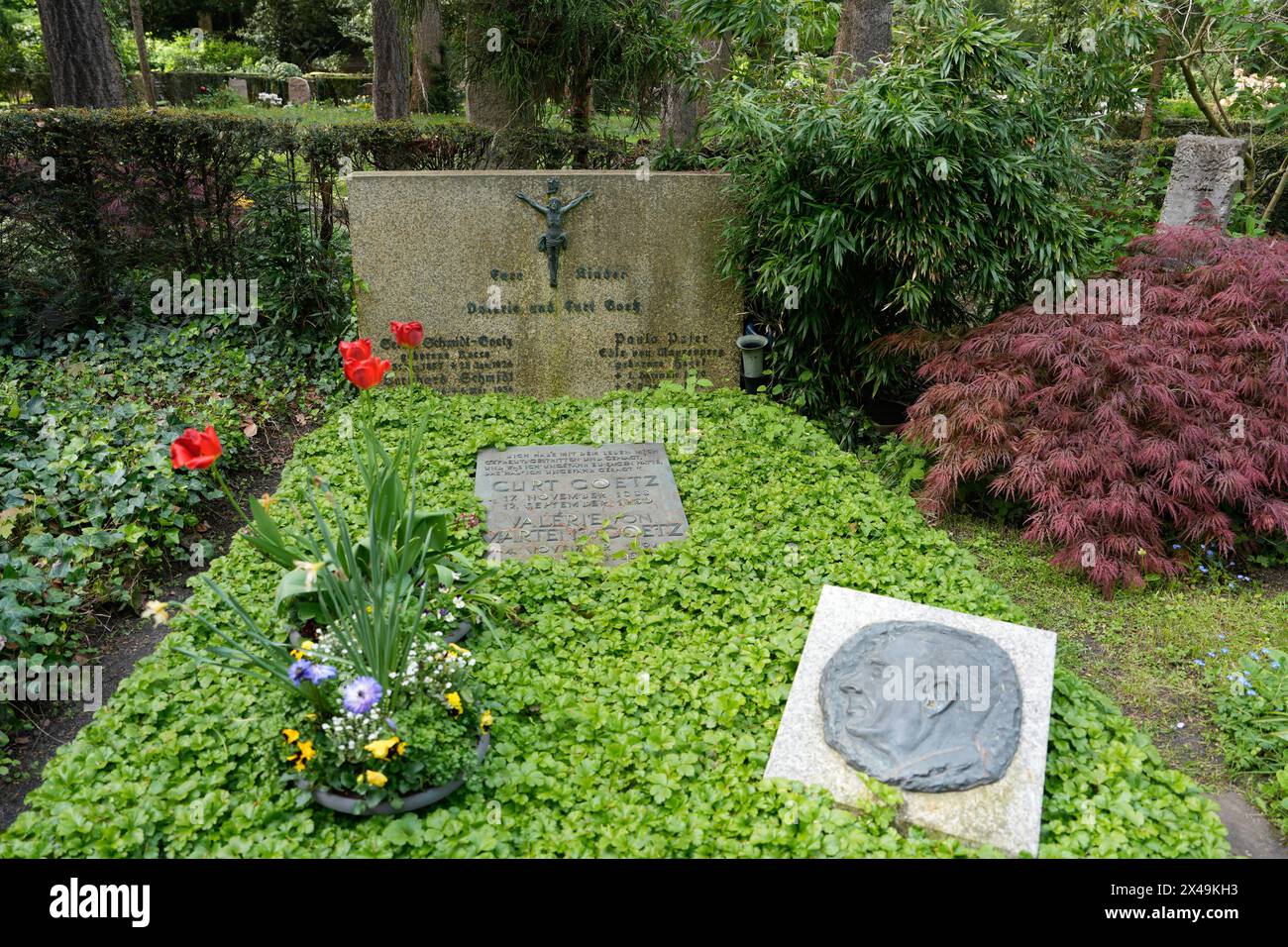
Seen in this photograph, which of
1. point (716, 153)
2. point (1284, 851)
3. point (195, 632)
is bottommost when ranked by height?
point (1284, 851)

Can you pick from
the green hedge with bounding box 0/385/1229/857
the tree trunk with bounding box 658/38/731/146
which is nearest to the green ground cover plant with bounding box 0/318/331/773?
the green hedge with bounding box 0/385/1229/857

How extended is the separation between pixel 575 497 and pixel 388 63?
1194 cm

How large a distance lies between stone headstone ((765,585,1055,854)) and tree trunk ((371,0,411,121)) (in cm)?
1271

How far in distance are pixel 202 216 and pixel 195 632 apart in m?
4.54

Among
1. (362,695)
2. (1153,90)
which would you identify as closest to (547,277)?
(362,695)

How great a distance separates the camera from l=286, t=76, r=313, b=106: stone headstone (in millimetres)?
21781

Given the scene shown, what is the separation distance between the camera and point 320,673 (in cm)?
276

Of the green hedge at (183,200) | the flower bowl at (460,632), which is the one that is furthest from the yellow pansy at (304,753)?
the green hedge at (183,200)

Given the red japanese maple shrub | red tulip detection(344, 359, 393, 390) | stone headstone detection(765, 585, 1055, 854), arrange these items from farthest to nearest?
the red japanese maple shrub, red tulip detection(344, 359, 393, 390), stone headstone detection(765, 585, 1055, 854)

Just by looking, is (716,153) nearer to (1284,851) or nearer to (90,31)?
(1284,851)

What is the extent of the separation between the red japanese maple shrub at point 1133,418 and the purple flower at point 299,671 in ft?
10.9

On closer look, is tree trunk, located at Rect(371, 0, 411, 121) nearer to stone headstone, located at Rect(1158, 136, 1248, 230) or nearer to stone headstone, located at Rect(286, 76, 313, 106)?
stone headstone, located at Rect(286, 76, 313, 106)

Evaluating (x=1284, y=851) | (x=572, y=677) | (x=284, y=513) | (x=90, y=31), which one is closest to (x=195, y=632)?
(x=284, y=513)

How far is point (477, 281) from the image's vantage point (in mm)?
6219
